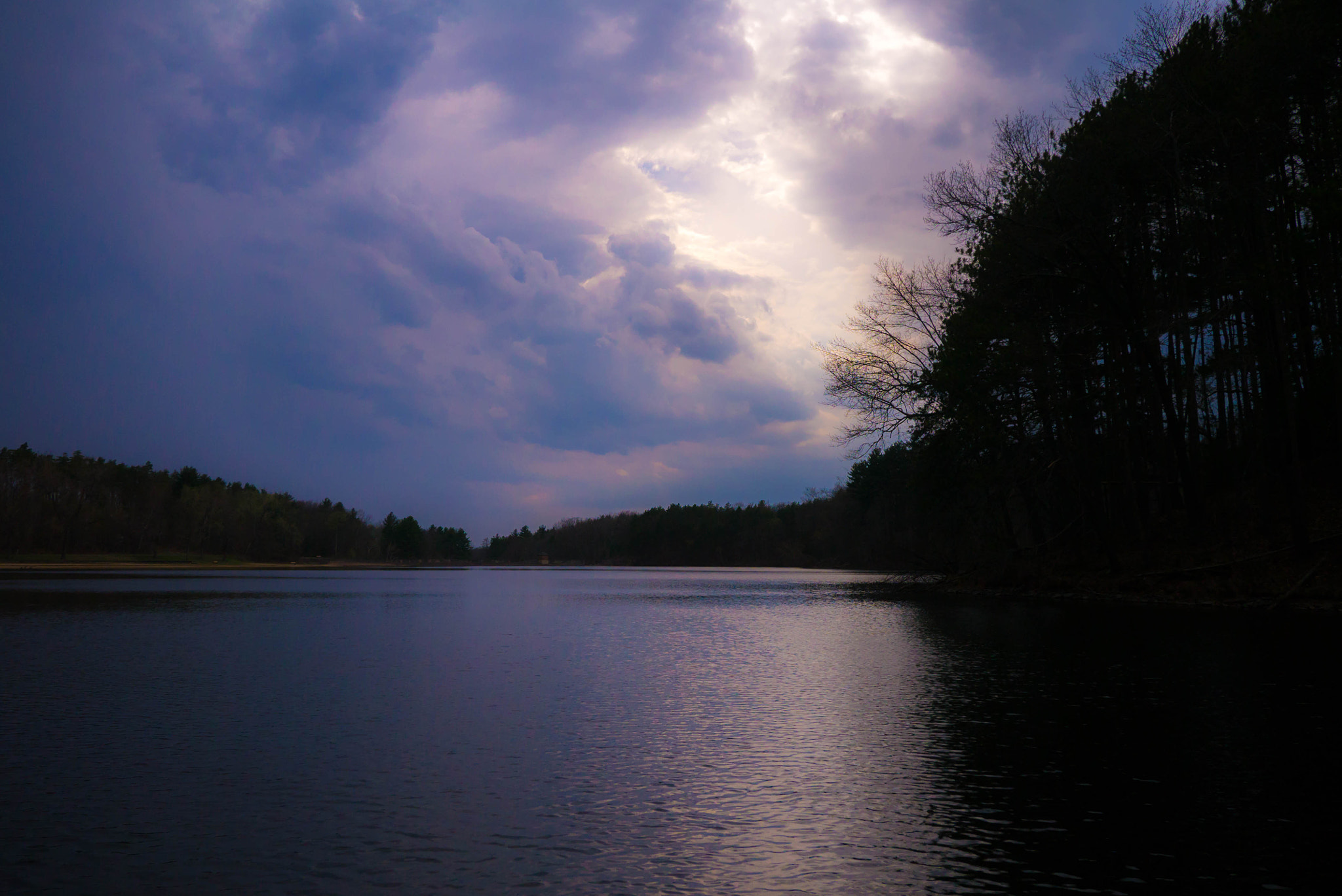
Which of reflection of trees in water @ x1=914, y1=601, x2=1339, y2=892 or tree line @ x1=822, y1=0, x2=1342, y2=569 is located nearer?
reflection of trees in water @ x1=914, y1=601, x2=1339, y2=892

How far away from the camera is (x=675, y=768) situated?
8828mm

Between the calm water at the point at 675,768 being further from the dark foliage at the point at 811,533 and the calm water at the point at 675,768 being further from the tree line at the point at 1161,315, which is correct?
the dark foliage at the point at 811,533

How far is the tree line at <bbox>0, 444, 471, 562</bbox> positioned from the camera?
125 metres

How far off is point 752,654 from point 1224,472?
97.7 ft

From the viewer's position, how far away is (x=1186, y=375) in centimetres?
3177

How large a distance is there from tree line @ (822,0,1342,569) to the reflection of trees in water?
16395mm

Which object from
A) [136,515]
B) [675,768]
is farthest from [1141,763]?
[136,515]

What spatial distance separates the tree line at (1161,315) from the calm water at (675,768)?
15.0 meters

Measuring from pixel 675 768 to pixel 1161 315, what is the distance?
2774 cm

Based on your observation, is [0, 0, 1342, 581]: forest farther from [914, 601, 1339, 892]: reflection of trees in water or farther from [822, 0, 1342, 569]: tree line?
[914, 601, 1339, 892]: reflection of trees in water

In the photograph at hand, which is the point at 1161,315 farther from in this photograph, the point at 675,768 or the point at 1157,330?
the point at 675,768

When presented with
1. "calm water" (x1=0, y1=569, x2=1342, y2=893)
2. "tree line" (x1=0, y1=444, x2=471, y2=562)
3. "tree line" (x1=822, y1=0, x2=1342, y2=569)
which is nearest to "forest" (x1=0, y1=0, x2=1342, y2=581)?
"tree line" (x1=822, y1=0, x2=1342, y2=569)

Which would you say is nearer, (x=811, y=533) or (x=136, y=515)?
(x=136, y=515)

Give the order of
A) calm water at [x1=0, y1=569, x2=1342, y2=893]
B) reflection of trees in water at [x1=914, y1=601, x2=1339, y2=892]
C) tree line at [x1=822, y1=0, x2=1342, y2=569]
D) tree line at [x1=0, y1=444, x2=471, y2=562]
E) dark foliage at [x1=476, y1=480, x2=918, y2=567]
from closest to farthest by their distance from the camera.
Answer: calm water at [x1=0, y1=569, x2=1342, y2=893], reflection of trees in water at [x1=914, y1=601, x2=1339, y2=892], tree line at [x1=822, y1=0, x2=1342, y2=569], dark foliage at [x1=476, y1=480, x2=918, y2=567], tree line at [x1=0, y1=444, x2=471, y2=562]
